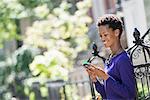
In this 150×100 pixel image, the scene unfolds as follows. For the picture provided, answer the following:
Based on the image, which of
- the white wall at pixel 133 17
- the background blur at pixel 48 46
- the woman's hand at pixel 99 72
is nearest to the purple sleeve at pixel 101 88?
the woman's hand at pixel 99 72

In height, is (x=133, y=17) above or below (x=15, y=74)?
above

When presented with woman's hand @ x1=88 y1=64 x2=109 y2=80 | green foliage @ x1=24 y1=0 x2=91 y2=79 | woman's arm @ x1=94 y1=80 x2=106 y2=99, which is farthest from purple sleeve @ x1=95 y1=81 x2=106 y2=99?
green foliage @ x1=24 y1=0 x2=91 y2=79

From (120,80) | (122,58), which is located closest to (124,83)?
(120,80)

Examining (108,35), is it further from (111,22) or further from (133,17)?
(133,17)

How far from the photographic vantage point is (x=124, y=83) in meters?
3.17

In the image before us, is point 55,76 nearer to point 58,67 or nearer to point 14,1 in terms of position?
point 58,67

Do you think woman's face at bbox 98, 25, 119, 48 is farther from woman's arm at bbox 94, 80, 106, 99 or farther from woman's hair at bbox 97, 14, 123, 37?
woman's arm at bbox 94, 80, 106, 99

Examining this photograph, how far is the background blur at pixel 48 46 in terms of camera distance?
9055 mm

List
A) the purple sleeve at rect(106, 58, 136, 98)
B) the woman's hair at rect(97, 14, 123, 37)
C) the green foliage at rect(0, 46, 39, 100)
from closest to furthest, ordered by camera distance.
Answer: the purple sleeve at rect(106, 58, 136, 98) < the woman's hair at rect(97, 14, 123, 37) < the green foliage at rect(0, 46, 39, 100)

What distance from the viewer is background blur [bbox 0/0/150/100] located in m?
9.05

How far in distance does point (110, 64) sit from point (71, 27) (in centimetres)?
622

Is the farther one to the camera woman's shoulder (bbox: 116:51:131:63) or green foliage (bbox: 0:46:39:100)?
green foliage (bbox: 0:46:39:100)

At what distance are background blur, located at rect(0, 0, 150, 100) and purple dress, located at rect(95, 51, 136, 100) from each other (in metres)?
5.27

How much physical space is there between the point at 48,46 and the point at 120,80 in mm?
6462
